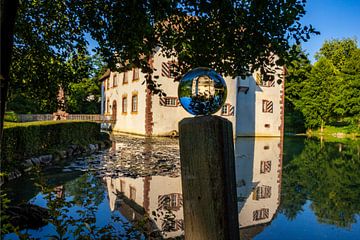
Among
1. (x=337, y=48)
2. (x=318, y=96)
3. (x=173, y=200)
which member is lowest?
(x=173, y=200)

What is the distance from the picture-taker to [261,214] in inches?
215

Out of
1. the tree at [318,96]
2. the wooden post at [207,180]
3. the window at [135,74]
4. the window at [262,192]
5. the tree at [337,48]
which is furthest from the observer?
the tree at [337,48]

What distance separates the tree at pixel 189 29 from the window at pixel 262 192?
11.3 ft

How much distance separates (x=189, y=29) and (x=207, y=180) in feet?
9.45

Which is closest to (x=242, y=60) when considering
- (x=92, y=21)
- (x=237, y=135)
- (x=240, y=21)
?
(x=240, y=21)

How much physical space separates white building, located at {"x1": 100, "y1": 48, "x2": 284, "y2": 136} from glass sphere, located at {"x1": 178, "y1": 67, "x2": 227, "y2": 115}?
21419mm

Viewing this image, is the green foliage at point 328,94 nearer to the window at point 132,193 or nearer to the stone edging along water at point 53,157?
the stone edging along water at point 53,157

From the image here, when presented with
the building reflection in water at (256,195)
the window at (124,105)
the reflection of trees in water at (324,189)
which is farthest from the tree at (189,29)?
the window at (124,105)

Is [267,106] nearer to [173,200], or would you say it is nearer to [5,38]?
[173,200]

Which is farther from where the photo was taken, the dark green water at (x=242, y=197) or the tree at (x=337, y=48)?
the tree at (x=337, y=48)

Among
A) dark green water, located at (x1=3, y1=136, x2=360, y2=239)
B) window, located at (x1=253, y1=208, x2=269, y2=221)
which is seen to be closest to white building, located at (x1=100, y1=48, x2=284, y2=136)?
dark green water, located at (x1=3, y1=136, x2=360, y2=239)

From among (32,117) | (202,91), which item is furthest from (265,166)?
A: (32,117)

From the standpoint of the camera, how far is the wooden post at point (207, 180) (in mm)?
1451

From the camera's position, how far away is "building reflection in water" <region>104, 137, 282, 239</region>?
15.5 feet
